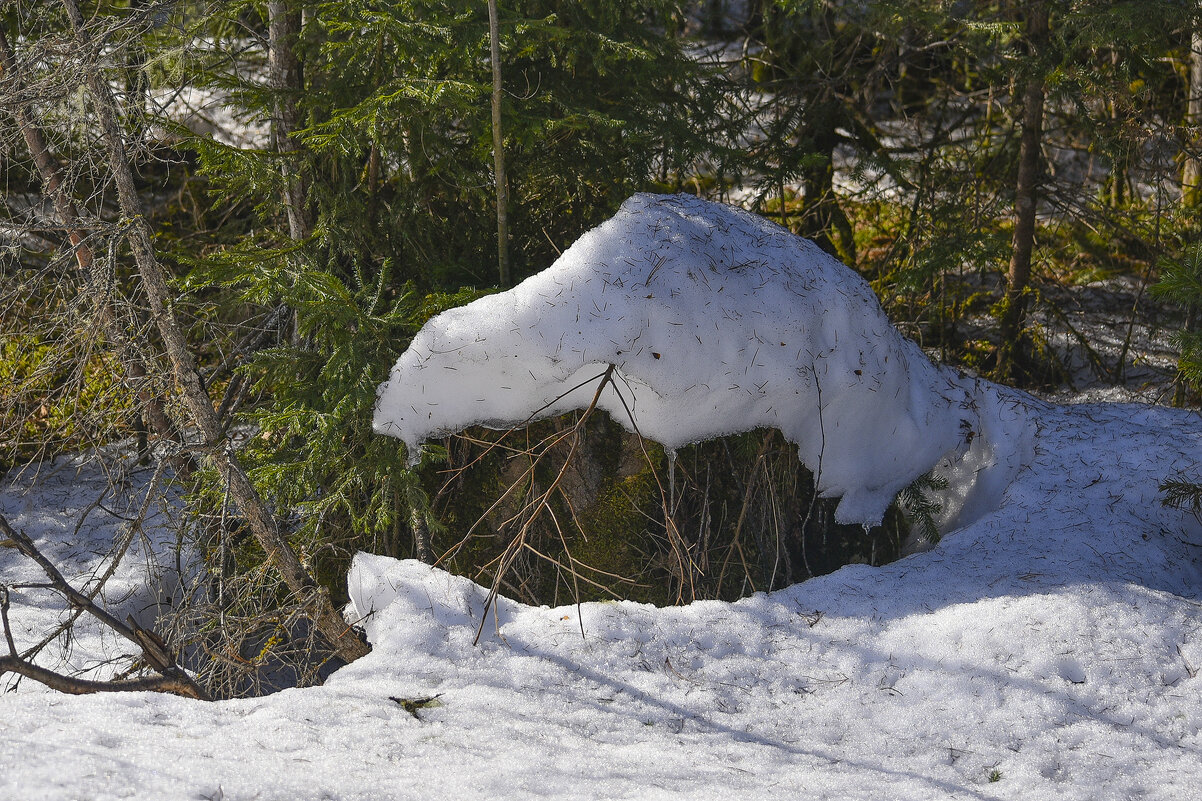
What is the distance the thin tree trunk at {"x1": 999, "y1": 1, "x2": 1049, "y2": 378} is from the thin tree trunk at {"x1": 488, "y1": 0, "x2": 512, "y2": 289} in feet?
12.0

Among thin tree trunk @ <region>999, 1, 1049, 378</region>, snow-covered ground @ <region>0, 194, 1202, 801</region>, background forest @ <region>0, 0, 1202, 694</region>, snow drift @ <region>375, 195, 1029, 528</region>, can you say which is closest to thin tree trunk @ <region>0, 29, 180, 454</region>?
A: background forest @ <region>0, 0, 1202, 694</region>

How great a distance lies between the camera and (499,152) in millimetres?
4199

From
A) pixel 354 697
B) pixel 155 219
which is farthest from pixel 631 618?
pixel 155 219

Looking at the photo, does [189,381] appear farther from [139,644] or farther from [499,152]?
[499,152]

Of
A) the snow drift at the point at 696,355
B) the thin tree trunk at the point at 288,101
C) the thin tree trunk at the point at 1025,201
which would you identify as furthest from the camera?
the thin tree trunk at the point at 1025,201

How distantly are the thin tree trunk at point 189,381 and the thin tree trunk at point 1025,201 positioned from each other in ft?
16.8

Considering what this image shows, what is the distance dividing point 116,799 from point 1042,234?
8.31 metres

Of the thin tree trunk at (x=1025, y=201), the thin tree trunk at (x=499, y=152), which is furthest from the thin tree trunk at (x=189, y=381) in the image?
the thin tree trunk at (x=1025, y=201)

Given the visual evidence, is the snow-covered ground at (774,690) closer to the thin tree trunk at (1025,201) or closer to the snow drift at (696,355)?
the snow drift at (696,355)

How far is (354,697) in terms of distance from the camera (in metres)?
3.20

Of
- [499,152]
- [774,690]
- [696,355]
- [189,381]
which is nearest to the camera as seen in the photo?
[774,690]

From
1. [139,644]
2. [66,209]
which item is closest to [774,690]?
[139,644]

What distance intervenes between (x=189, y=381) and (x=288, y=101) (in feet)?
6.03

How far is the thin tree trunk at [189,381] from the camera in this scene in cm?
348
